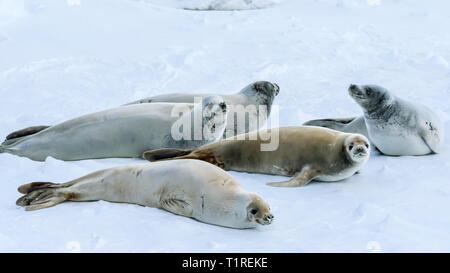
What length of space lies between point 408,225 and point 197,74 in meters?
4.06

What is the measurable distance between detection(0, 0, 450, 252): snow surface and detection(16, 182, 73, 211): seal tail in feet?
0.24

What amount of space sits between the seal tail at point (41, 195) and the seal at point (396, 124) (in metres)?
2.21

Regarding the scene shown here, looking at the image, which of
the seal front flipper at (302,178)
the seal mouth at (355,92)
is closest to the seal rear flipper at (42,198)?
the seal front flipper at (302,178)

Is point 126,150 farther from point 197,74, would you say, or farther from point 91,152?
point 197,74

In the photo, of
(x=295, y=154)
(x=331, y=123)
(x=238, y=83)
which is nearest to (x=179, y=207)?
(x=295, y=154)

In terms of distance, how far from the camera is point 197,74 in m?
7.09

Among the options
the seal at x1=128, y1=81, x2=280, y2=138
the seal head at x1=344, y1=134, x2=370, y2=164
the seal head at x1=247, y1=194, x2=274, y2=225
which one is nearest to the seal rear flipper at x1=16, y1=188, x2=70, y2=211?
the seal head at x1=247, y1=194, x2=274, y2=225

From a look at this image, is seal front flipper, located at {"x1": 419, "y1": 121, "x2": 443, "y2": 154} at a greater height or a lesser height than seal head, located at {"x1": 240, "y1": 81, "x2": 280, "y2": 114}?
lesser

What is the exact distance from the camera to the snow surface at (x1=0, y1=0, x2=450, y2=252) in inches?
126

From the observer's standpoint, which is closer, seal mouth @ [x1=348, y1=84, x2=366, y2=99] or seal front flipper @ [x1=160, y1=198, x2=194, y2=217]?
seal front flipper @ [x1=160, y1=198, x2=194, y2=217]

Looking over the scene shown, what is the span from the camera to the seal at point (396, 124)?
4797 mm

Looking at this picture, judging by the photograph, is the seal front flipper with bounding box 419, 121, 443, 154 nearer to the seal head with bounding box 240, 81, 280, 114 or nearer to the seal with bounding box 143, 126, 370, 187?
the seal with bounding box 143, 126, 370, 187
